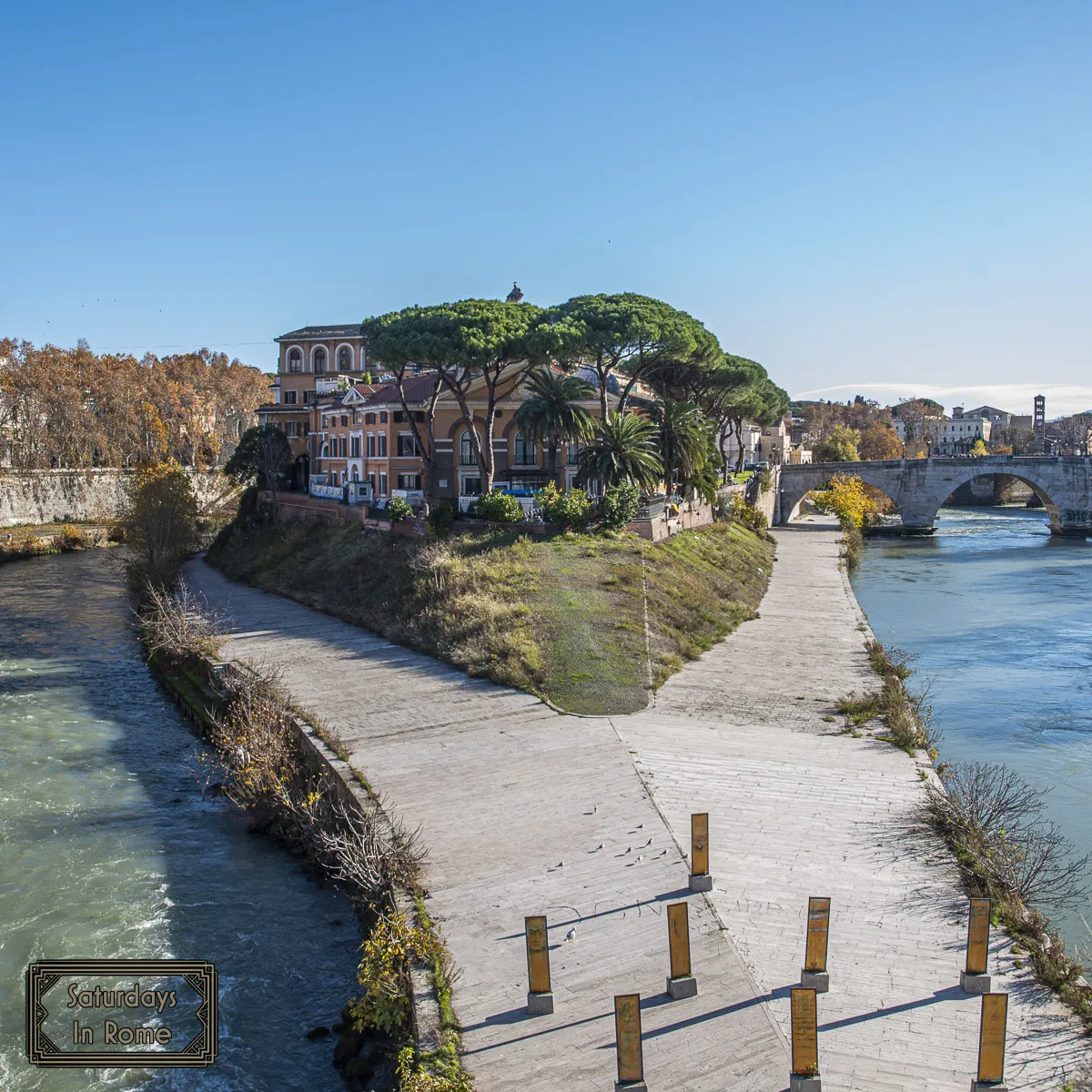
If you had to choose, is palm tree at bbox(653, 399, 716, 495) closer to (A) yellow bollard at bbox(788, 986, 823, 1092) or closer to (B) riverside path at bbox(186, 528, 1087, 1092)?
(B) riverside path at bbox(186, 528, 1087, 1092)

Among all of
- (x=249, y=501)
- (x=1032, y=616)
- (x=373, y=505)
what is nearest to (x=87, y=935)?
(x=373, y=505)

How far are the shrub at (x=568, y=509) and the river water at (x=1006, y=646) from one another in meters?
11.5

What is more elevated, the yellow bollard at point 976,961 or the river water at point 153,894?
the yellow bollard at point 976,961

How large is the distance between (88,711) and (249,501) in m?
34.3

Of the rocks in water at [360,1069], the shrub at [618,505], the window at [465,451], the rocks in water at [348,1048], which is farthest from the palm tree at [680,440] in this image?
the rocks in water at [360,1069]

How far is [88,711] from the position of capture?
1019 inches

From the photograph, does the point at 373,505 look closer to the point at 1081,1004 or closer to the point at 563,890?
the point at 563,890

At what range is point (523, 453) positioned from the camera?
4834cm

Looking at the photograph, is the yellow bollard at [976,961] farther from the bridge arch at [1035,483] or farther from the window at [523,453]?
the bridge arch at [1035,483]

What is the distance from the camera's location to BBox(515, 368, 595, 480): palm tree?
4003 cm

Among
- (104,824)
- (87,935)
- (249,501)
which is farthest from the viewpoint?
(249,501)

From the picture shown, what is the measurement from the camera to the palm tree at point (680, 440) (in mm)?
46250

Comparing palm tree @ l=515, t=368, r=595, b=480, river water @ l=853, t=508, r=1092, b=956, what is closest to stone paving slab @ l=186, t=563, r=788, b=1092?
river water @ l=853, t=508, r=1092, b=956

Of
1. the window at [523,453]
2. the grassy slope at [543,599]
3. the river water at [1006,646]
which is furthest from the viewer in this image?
the window at [523,453]
